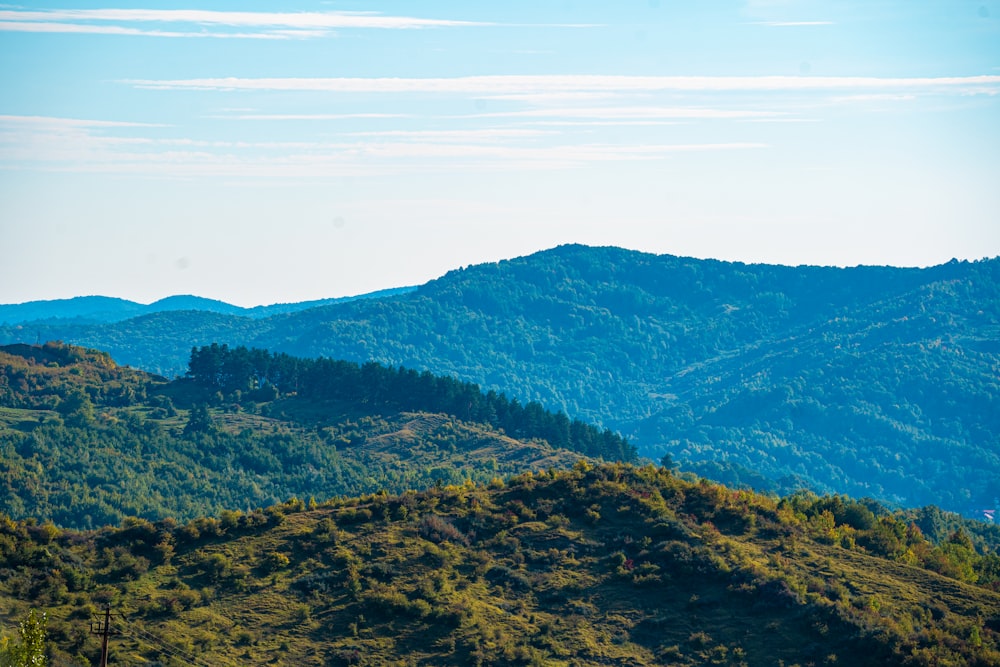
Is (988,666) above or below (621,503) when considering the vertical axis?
below

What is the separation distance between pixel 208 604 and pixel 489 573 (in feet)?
67.4

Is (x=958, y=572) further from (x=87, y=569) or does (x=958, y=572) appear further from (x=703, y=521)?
(x=87, y=569)

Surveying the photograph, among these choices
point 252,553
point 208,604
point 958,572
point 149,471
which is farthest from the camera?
point 149,471

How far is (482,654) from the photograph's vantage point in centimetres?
8481

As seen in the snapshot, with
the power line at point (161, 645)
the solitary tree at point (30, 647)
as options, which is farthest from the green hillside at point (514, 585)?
the solitary tree at point (30, 647)

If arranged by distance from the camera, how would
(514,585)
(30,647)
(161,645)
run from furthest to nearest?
(514,585) < (161,645) < (30,647)

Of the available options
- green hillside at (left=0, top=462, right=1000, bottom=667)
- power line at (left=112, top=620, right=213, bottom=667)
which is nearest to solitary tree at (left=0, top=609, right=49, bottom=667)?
green hillside at (left=0, top=462, right=1000, bottom=667)

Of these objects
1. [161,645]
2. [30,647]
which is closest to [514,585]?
[161,645]

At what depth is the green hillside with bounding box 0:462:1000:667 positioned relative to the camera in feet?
275

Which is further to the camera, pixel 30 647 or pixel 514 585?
pixel 514 585

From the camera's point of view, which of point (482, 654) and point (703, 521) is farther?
point (703, 521)

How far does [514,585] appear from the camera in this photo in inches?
3698

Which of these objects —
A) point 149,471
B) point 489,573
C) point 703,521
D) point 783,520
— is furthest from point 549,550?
point 149,471

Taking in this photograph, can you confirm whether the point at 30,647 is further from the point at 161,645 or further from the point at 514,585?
the point at 514,585
